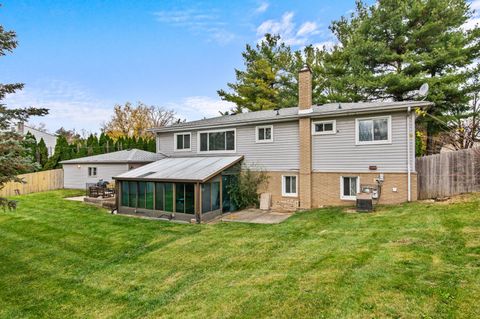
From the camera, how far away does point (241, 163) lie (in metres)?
16.0

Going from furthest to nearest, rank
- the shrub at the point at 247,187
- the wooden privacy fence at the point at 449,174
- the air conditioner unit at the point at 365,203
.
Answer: the shrub at the point at 247,187
the air conditioner unit at the point at 365,203
the wooden privacy fence at the point at 449,174

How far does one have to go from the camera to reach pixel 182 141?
1852 cm

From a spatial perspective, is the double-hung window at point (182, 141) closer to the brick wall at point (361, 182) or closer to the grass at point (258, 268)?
the grass at point (258, 268)

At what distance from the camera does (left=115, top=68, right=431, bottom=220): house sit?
12.4 m

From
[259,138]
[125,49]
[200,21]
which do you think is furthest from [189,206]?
[125,49]

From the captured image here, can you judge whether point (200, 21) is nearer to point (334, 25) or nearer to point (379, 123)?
point (379, 123)

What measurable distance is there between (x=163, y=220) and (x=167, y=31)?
13754mm

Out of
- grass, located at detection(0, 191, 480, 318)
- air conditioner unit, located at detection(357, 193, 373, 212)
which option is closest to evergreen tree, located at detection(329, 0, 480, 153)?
air conditioner unit, located at detection(357, 193, 373, 212)

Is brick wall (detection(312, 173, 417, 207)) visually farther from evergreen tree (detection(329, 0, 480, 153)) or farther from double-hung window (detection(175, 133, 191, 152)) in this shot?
double-hung window (detection(175, 133, 191, 152))

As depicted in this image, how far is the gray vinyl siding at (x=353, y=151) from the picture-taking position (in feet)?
40.1

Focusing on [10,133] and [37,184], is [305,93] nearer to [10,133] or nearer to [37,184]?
[10,133]

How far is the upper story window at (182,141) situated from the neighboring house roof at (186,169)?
97 cm

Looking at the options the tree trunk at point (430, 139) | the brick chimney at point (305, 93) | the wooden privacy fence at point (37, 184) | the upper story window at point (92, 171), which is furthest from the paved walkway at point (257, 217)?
the wooden privacy fence at point (37, 184)

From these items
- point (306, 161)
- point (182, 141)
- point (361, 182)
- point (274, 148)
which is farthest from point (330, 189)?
point (182, 141)
